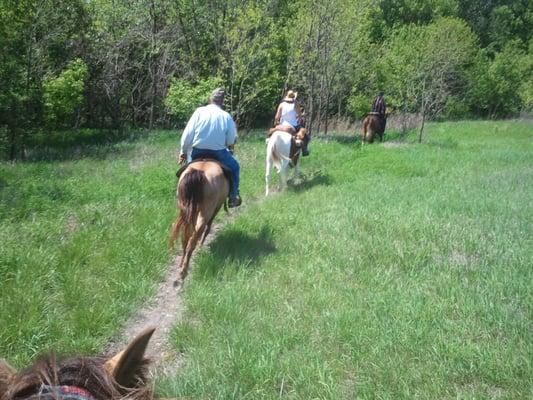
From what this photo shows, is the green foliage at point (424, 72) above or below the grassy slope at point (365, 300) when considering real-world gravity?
above

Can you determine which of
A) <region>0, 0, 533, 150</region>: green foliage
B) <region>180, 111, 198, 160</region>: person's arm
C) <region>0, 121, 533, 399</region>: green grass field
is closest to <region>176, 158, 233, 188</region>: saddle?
<region>180, 111, 198, 160</region>: person's arm

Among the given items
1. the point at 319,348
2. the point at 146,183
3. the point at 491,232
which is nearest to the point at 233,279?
the point at 319,348

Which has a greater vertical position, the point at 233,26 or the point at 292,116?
the point at 233,26

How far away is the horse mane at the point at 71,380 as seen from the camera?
4.63 ft

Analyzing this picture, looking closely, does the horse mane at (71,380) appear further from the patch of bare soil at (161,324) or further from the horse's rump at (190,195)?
the horse's rump at (190,195)

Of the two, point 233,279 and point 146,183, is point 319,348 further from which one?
point 146,183

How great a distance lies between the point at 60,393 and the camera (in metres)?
1.38

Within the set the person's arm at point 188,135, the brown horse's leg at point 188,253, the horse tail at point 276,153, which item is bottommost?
the brown horse's leg at point 188,253

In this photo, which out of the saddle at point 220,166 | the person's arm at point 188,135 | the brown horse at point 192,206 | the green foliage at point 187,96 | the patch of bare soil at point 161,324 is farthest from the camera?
the green foliage at point 187,96

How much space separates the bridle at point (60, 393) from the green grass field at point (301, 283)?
1807 mm

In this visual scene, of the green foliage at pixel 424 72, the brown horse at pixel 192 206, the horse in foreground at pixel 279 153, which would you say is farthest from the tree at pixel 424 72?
the brown horse at pixel 192 206

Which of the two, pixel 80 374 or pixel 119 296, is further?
pixel 119 296

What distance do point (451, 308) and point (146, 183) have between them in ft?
21.6

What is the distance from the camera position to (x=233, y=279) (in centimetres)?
530
